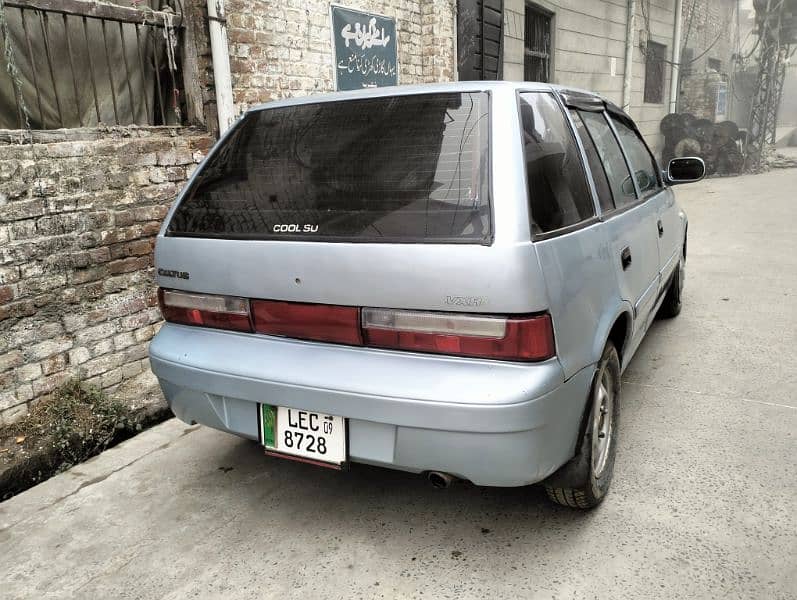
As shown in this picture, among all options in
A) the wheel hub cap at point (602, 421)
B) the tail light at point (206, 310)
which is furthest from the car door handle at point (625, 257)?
the tail light at point (206, 310)

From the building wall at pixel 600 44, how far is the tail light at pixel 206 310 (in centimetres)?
751

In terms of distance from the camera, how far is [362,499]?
259 centimetres

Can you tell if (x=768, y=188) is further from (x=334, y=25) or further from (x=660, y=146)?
(x=334, y=25)

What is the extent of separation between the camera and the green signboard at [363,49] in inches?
209

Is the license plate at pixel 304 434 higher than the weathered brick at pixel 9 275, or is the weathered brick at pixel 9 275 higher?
the weathered brick at pixel 9 275

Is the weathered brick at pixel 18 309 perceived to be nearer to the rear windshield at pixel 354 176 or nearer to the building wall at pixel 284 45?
the rear windshield at pixel 354 176

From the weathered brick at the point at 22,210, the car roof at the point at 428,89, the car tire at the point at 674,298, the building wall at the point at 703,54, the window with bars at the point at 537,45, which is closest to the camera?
the car roof at the point at 428,89

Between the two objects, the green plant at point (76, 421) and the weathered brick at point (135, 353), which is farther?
the weathered brick at point (135, 353)

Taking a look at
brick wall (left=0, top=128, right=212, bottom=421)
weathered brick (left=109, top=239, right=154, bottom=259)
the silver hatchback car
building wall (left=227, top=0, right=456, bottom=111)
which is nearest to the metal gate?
building wall (left=227, top=0, right=456, bottom=111)

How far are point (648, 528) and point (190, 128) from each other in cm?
346

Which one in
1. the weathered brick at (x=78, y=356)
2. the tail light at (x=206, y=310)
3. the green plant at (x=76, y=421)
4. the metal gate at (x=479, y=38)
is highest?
the metal gate at (x=479, y=38)

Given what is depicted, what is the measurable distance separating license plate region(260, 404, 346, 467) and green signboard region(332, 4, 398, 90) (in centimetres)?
378

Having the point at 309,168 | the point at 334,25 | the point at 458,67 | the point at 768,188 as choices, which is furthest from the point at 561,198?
the point at 768,188

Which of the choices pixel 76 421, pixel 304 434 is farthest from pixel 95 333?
pixel 304 434
